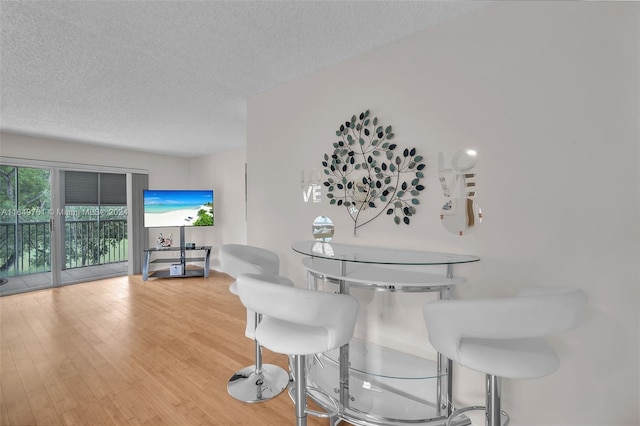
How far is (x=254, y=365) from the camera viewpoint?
248 cm

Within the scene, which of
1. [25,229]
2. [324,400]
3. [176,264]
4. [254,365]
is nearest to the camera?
[324,400]

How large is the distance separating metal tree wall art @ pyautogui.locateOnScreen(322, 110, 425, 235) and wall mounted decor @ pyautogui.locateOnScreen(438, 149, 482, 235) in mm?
166

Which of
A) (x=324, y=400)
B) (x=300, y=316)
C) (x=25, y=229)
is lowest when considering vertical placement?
(x=324, y=400)

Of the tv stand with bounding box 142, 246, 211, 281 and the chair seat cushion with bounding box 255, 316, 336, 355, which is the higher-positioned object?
the chair seat cushion with bounding box 255, 316, 336, 355

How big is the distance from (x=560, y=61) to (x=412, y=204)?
1072 millimetres

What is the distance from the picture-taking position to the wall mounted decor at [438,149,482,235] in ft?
5.82

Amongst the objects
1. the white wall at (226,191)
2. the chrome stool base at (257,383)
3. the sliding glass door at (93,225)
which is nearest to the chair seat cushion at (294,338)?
the chrome stool base at (257,383)

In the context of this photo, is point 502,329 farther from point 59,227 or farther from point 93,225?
point 93,225

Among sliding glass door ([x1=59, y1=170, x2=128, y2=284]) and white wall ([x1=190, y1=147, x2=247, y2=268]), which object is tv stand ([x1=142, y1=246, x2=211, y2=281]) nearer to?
white wall ([x1=190, y1=147, x2=247, y2=268])

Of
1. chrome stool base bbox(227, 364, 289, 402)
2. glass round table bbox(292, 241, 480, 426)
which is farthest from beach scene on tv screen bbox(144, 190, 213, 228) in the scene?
glass round table bbox(292, 241, 480, 426)

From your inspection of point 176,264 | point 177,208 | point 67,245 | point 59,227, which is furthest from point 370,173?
point 67,245

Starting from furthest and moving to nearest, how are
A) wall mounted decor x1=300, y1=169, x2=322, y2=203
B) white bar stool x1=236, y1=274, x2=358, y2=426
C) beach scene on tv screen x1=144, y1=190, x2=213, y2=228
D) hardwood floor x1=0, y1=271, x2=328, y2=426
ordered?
beach scene on tv screen x1=144, y1=190, x2=213, y2=228
wall mounted decor x1=300, y1=169, x2=322, y2=203
hardwood floor x1=0, y1=271, x2=328, y2=426
white bar stool x1=236, y1=274, x2=358, y2=426

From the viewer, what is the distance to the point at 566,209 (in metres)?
1.53

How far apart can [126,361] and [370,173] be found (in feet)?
8.49
